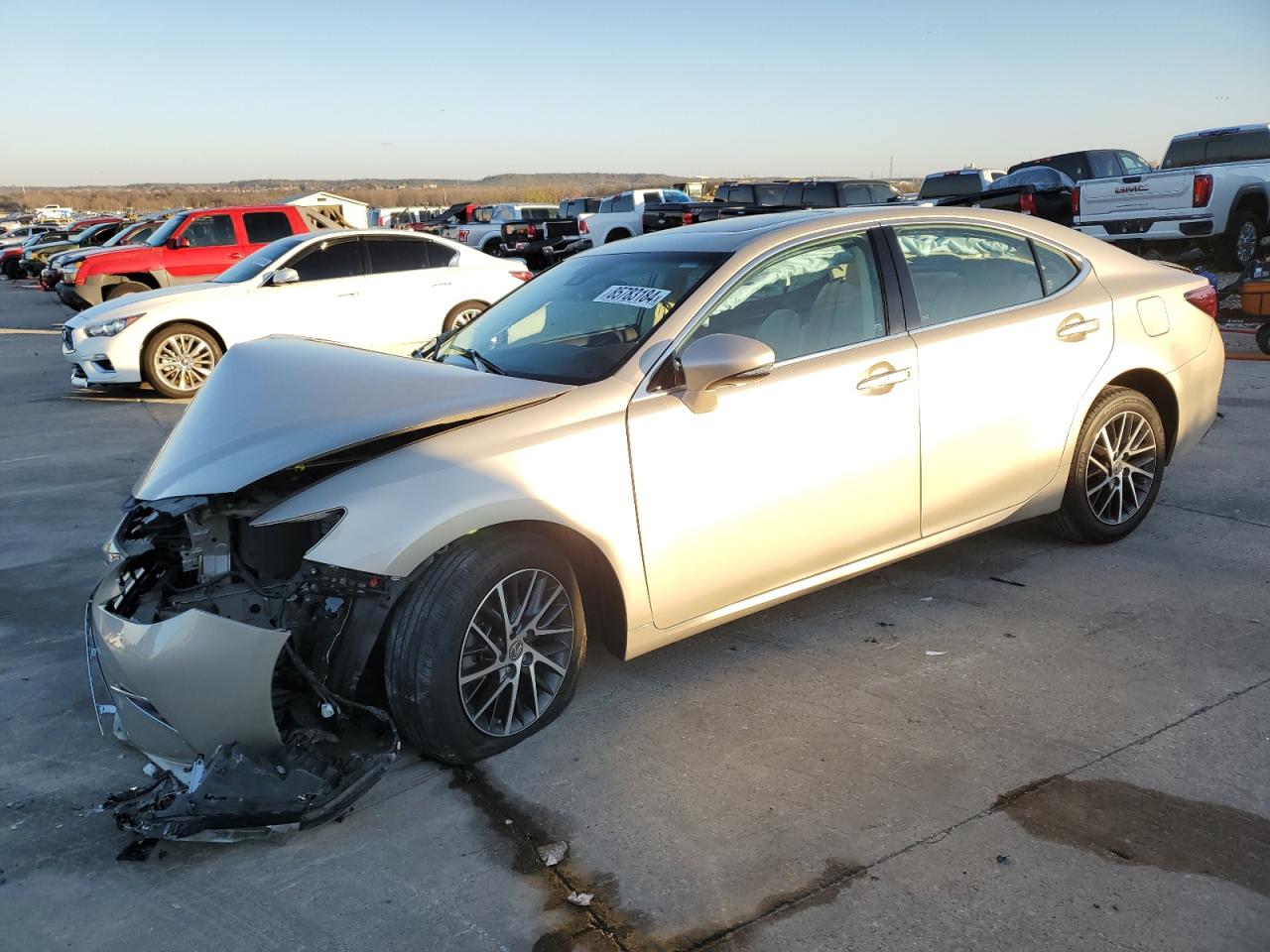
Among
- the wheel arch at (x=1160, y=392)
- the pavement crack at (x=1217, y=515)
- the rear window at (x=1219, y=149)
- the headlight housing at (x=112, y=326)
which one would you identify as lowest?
the pavement crack at (x=1217, y=515)

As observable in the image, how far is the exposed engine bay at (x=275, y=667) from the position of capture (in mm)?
2932

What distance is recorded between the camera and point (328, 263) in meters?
10.8

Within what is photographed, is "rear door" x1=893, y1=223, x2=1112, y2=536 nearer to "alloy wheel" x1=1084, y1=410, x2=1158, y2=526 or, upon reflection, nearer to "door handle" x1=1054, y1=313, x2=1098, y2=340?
"door handle" x1=1054, y1=313, x2=1098, y2=340

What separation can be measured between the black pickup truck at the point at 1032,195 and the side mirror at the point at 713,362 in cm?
1320

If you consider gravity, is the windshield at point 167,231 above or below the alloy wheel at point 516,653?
above

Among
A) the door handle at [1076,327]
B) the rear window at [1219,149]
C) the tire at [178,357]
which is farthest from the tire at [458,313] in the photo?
the rear window at [1219,149]

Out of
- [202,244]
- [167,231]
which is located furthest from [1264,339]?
[167,231]

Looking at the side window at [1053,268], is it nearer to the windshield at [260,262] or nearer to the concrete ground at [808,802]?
the concrete ground at [808,802]

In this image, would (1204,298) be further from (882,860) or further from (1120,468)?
(882,860)

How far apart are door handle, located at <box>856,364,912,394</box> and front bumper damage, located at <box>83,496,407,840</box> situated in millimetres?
1912

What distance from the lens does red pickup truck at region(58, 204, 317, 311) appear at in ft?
48.5

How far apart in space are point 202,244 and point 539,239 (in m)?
11.0

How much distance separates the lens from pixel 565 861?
112 inches

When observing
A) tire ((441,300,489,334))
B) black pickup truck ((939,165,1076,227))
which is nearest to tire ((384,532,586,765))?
tire ((441,300,489,334))
